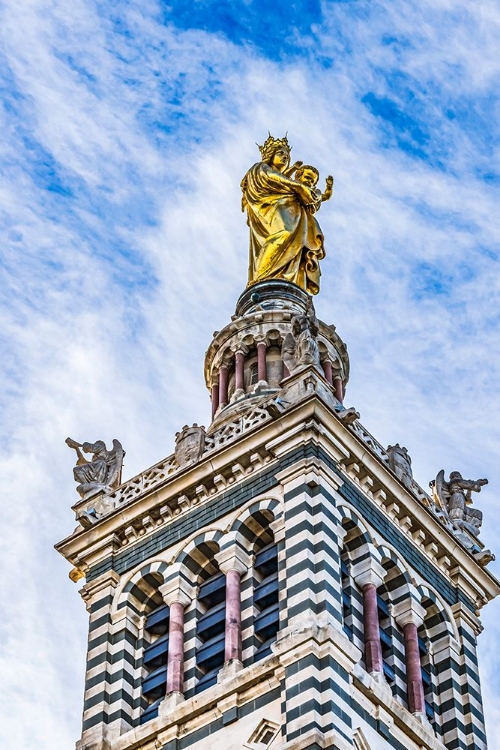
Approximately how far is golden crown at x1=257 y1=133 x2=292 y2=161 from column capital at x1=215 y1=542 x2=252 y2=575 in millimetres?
18770

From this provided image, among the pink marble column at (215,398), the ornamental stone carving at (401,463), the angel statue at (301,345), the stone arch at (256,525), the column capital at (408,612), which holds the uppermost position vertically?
the pink marble column at (215,398)

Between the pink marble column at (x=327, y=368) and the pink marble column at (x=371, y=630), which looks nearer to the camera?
the pink marble column at (x=371, y=630)

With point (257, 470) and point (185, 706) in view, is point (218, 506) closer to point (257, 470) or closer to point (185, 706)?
point (257, 470)

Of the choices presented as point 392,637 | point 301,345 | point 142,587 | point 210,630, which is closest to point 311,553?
point 210,630

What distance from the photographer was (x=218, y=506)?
1939 inches

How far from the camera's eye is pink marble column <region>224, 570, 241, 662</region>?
45.3 m

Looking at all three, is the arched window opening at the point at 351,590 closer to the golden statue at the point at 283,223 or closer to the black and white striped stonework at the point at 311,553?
the black and white striped stonework at the point at 311,553

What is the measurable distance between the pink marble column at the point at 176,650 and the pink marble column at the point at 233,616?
4.40 ft

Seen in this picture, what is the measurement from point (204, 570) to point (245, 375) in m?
9.53

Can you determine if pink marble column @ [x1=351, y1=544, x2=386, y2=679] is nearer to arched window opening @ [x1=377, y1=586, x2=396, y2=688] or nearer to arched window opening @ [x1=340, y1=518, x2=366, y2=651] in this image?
arched window opening @ [x1=340, y1=518, x2=366, y2=651]

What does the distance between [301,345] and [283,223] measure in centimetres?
1052

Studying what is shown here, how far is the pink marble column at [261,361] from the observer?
56125 mm

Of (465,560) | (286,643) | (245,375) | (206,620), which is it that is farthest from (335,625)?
(245,375)

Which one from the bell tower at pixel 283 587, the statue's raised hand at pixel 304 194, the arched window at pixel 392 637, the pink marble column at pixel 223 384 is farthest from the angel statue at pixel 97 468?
the statue's raised hand at pixel 304 194
